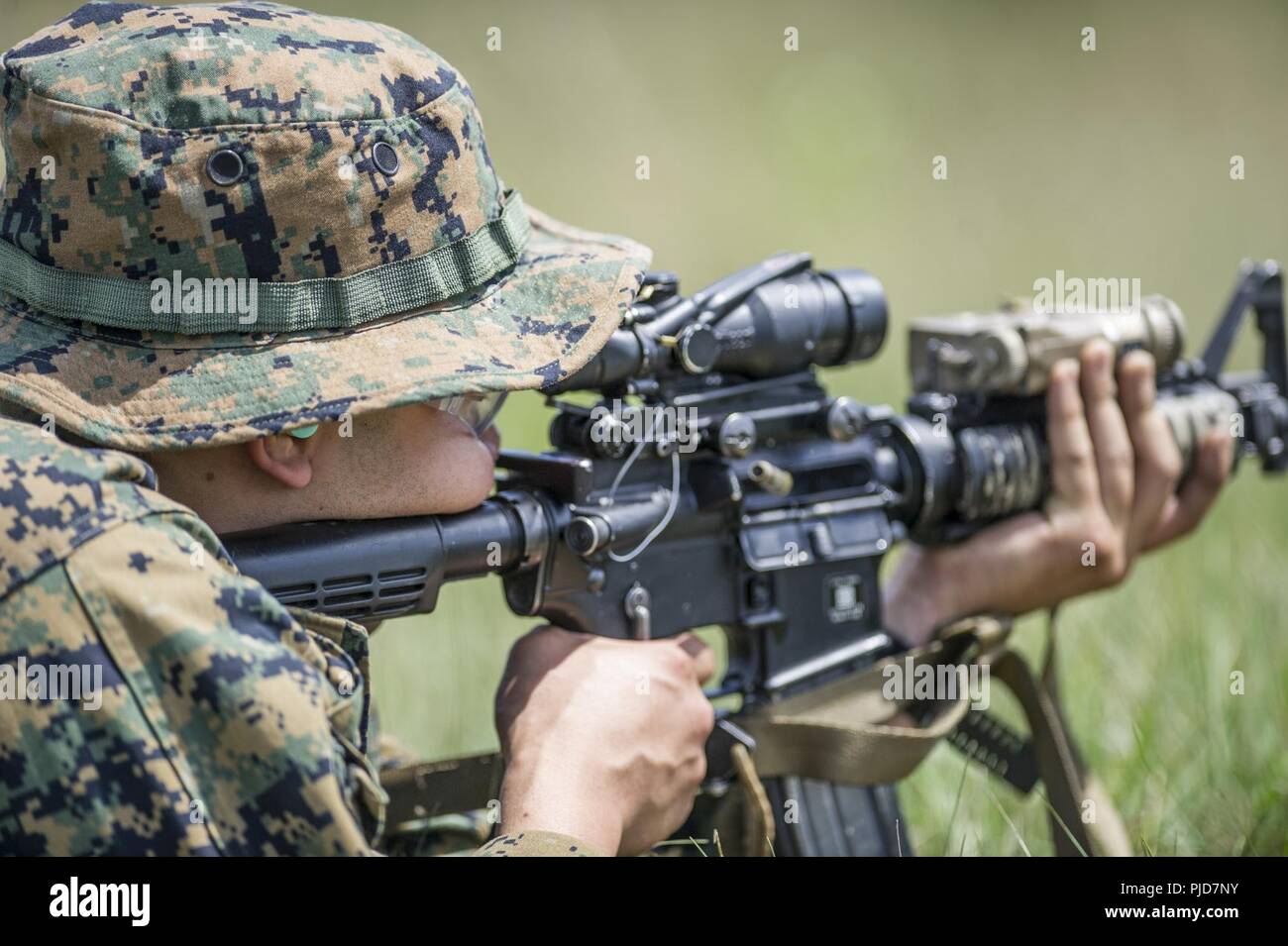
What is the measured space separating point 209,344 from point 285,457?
0.72 ft

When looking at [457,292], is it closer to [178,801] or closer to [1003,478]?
[178,801]

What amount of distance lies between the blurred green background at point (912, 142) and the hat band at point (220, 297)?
10.3 feet

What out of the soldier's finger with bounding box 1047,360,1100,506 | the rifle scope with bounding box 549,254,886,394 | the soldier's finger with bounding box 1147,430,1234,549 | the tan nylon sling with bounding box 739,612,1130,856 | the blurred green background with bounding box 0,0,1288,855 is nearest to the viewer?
the rifle scope with bounding box 549,254,886,394

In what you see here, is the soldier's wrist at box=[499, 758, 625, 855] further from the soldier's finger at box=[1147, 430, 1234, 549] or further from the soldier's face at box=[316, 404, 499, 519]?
the soldier's finger at box=[1147, 430, 1234, 549]

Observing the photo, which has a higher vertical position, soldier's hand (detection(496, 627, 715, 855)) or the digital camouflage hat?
the digital camouflage hat

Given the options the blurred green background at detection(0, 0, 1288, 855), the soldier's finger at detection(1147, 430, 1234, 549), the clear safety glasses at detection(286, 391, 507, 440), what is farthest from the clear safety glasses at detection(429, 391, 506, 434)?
the blurred green background at detection(0, 0, 1288, 855)

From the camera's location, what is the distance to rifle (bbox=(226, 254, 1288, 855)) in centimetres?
262

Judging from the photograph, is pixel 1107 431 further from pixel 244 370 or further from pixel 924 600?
pixel 244 370

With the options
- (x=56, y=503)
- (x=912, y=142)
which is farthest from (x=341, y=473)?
(x=912, y=142)

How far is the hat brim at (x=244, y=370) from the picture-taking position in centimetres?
212

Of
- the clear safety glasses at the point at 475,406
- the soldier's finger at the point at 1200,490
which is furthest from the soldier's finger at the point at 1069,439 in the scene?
the clear safety glasses at the point at 475,406

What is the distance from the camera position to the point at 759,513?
309 centimetres

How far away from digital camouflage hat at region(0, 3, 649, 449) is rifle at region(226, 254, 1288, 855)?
0.29 meters

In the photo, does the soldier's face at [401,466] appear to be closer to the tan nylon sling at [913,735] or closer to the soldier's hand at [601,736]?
the soldier's hand at [601,736]
